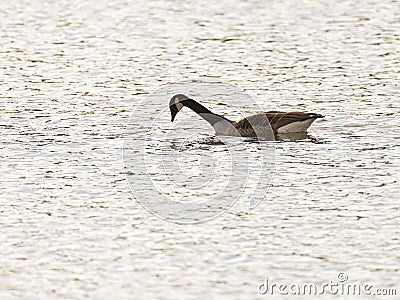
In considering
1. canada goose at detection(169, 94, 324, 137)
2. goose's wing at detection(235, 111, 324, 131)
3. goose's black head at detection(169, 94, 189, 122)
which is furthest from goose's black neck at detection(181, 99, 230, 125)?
goose's wing at detection(235, 111, 324, 131)

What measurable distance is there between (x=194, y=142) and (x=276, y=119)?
1.22 metres

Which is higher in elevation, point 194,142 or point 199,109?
point 199,109

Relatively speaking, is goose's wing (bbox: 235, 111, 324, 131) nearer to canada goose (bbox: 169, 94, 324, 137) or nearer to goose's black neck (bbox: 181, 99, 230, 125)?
canada goose (bbox: 169, 94, 324, 137)

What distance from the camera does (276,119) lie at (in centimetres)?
1555

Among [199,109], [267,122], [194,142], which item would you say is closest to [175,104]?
[199,109]

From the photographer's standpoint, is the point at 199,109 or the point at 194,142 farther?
the point at 199,109

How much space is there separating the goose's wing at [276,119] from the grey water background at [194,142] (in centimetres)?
34

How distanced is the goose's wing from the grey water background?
13.6 inches

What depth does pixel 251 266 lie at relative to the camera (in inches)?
388

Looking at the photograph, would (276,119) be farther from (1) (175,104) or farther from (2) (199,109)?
(1) (175,104)

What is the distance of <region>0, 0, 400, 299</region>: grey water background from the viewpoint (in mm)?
9836

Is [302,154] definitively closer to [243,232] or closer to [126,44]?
[243,232]

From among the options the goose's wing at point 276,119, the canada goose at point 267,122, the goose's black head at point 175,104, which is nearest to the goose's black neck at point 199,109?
the goose's black head at point 175,104

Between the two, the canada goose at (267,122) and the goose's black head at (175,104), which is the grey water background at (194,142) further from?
the goose's black head at (175,104)
